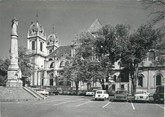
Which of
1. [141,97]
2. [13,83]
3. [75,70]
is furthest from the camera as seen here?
[75,70]

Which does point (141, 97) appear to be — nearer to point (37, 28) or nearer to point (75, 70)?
point (75, 70)

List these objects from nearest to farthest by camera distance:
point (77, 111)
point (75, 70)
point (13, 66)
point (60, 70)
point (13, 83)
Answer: point (77, 111) < point (13, 83) < point (13, 66) < point (75, 70) < point (60, 70)

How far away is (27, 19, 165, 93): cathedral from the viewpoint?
110 feet

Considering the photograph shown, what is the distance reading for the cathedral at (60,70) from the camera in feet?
110

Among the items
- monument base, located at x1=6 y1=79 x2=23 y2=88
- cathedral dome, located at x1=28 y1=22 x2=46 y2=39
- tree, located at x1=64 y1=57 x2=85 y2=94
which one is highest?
cathedral dome, located at x1=28 y1=22 x2=46 y2=39

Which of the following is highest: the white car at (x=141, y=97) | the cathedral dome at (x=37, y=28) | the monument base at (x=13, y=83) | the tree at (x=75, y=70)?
the cathedral dome at (x=37, y=28)

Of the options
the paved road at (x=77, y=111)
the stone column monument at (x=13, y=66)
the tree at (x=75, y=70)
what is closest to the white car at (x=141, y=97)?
A: the paved road at (x=77, y=111)

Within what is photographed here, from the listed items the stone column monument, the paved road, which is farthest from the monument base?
the paved road

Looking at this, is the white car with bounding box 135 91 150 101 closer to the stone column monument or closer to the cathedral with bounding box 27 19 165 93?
the cathedral with bounding box 27 19 165 93

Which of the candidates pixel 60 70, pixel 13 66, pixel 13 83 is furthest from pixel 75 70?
pixel 60 70

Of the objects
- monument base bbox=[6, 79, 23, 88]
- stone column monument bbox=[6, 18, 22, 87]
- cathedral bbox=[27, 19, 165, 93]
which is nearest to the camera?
monument base bbox=[6, 79, 23, 88]

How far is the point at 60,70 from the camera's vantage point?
155 ft

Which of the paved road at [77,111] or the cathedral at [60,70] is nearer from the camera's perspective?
the paved road at [77,111]

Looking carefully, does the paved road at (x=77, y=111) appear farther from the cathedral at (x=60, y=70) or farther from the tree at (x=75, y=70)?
the cathedral at (x=60, y=70)
